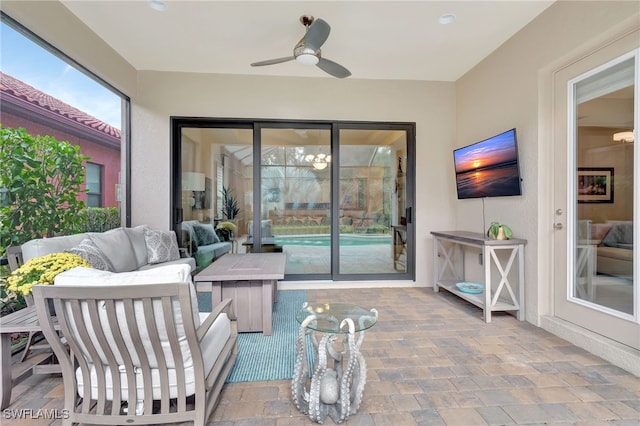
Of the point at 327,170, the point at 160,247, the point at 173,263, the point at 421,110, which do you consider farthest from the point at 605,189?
the point at 160,247

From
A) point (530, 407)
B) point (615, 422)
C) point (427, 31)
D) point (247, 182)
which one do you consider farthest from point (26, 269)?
point (427, 31)

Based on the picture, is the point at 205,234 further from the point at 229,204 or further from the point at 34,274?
the point at 34,274

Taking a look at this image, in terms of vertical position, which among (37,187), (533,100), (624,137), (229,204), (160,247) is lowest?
(160,247)

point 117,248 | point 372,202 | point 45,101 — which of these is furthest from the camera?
point 372,202

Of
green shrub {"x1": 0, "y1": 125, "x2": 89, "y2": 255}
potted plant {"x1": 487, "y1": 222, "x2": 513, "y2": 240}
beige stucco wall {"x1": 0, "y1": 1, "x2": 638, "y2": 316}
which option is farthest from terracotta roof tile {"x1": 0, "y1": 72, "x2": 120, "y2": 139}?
potted plant {"x1": 487, "y1": 222, "x2": 513, "y2": 240}

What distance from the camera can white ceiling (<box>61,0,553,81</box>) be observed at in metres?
2.72

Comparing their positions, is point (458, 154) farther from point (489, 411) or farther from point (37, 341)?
point (37, 341)

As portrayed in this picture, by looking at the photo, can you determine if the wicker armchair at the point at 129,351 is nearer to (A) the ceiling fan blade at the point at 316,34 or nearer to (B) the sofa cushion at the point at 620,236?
(A) the ceiling fan blade at the point at 316,34

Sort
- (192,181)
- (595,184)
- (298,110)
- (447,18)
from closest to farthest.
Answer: (595,184) < (447,18) < (298,110) < (192,181)

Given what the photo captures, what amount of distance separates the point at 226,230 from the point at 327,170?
69.1 inches

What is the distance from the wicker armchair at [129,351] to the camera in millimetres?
1285

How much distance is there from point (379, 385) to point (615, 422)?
1272mm

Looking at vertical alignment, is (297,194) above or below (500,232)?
above

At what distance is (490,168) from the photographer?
3420mm
